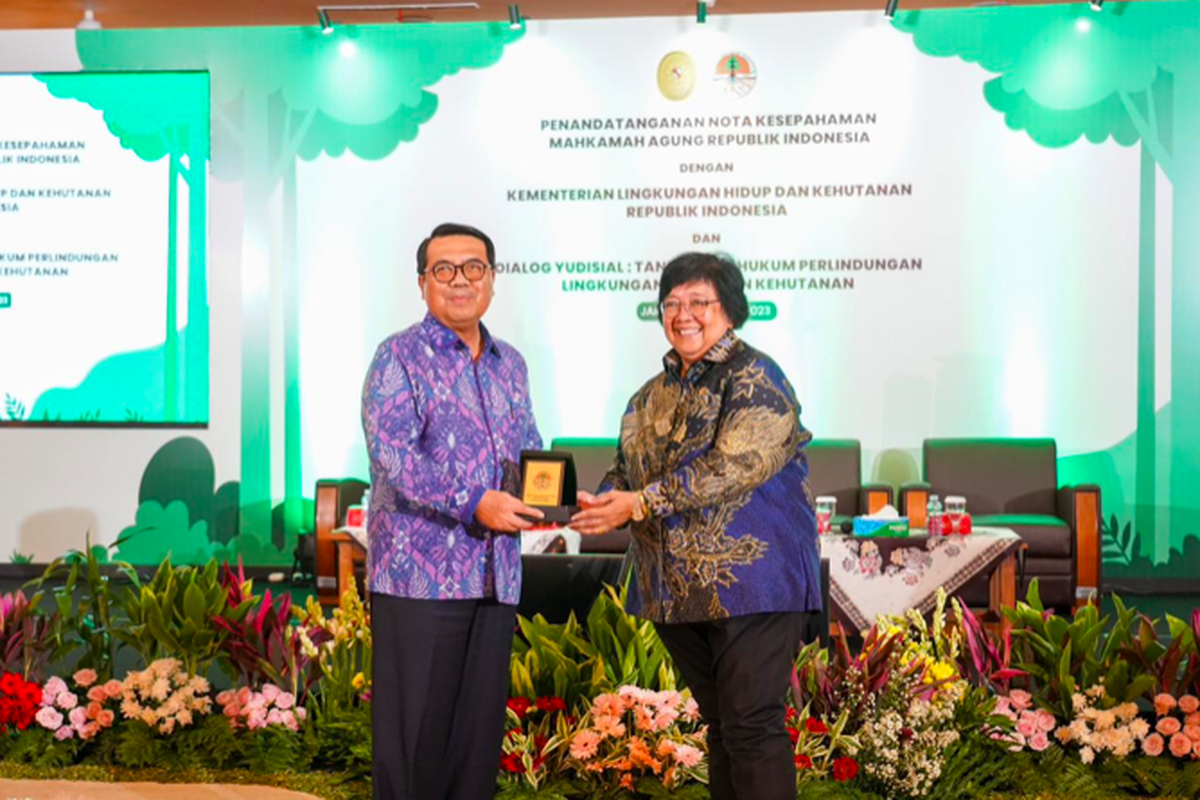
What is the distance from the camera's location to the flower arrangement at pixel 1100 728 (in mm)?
3082

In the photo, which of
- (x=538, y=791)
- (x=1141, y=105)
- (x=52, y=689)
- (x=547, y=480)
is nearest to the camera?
(x=547, y=480)

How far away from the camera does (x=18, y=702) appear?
3.42 metres

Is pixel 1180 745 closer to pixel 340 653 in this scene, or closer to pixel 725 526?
pixel 725 526

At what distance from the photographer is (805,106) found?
7117 mm

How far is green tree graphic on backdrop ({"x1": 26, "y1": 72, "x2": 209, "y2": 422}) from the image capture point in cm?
739

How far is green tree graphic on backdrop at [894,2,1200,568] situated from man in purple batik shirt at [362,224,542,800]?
5172mm

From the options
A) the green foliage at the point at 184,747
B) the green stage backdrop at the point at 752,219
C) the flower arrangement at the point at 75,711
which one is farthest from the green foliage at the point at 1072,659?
the green stage backdrop at the point at 752,219

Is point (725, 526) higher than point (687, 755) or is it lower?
higher

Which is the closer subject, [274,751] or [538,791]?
[538,791]

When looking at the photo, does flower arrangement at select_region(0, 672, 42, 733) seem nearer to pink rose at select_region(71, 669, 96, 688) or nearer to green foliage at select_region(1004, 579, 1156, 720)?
pink rose at select_region(71, 669, 96, 688)

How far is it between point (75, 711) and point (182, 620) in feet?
1.13

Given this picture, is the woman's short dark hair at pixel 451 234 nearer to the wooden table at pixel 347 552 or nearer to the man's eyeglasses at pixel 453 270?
the man's eyeglasses at pixel 453 270

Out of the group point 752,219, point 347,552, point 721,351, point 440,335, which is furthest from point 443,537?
point 752,219

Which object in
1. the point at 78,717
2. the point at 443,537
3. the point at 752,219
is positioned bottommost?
the point at 78,717
